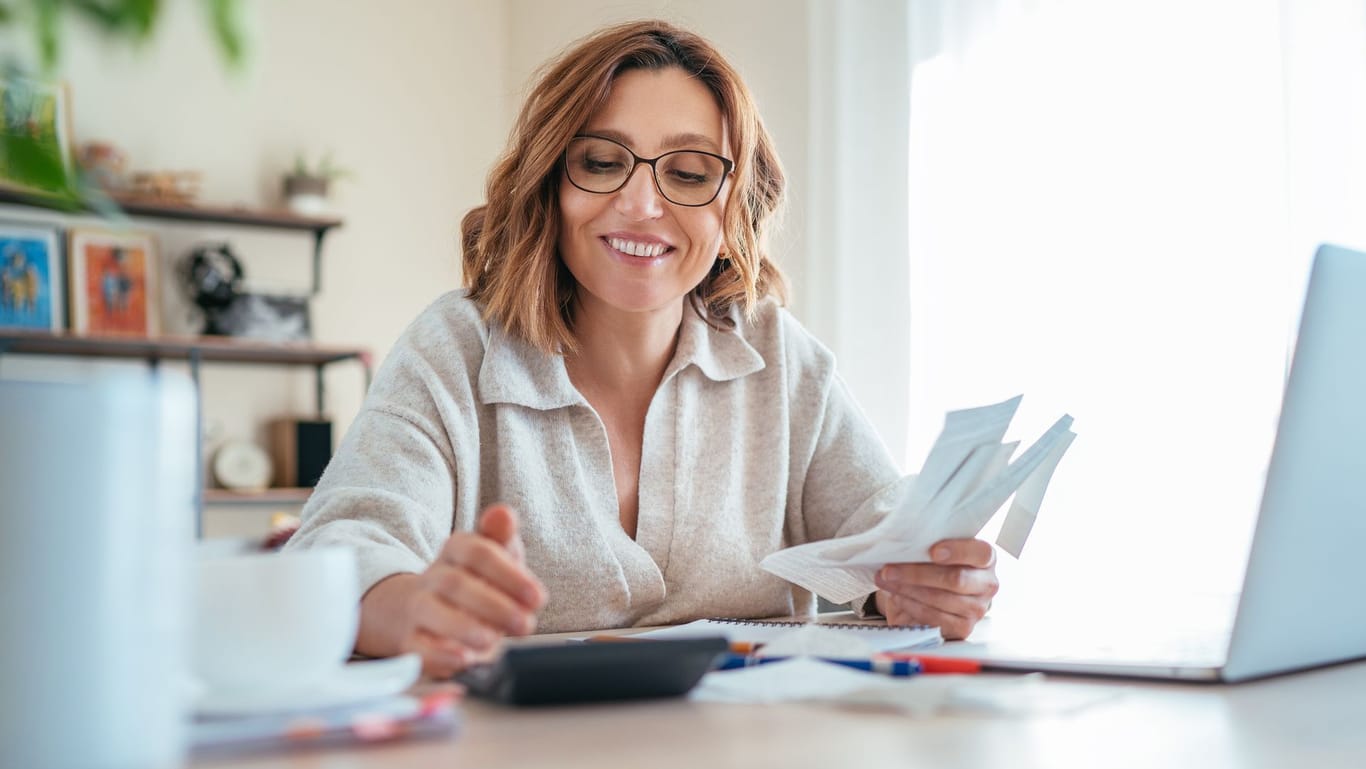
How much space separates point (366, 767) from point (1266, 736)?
475 mm

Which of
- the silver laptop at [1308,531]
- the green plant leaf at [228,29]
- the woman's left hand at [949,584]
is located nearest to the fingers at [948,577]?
the woman's left hand at [949,584]

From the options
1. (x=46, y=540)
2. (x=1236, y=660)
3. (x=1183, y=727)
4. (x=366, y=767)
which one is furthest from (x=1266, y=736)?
(x=46, y=540)

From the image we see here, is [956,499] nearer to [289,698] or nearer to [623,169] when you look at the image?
[289,698]

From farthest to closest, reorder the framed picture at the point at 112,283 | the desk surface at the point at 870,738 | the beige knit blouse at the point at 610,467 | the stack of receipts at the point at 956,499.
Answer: the framed picture at the point at 112,283
the beige knit blouse at the point at 610,467
the stack of receipts at the point at 956,499
the desk surface at the point at 870,738

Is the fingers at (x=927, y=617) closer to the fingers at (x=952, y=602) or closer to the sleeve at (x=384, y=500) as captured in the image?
the fingers at (x=952, y=602)

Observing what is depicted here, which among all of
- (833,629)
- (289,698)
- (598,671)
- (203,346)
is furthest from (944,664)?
(203,346)

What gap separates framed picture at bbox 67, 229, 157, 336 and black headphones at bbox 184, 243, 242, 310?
0.13m

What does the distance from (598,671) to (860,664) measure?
242mm

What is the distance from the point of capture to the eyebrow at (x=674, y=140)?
1636 mm

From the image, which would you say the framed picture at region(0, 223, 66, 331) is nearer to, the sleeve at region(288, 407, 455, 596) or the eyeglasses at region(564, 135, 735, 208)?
the eyeglasses at region(564, 135, 735, 208)

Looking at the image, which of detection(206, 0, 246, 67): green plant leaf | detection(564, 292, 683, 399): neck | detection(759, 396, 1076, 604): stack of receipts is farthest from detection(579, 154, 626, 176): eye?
detection(206, 0, 246, 67): green plant leaf

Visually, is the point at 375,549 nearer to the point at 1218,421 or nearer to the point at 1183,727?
the point at 1183,727

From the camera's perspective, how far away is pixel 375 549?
3.53 ft

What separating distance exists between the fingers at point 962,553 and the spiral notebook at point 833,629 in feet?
0.22
